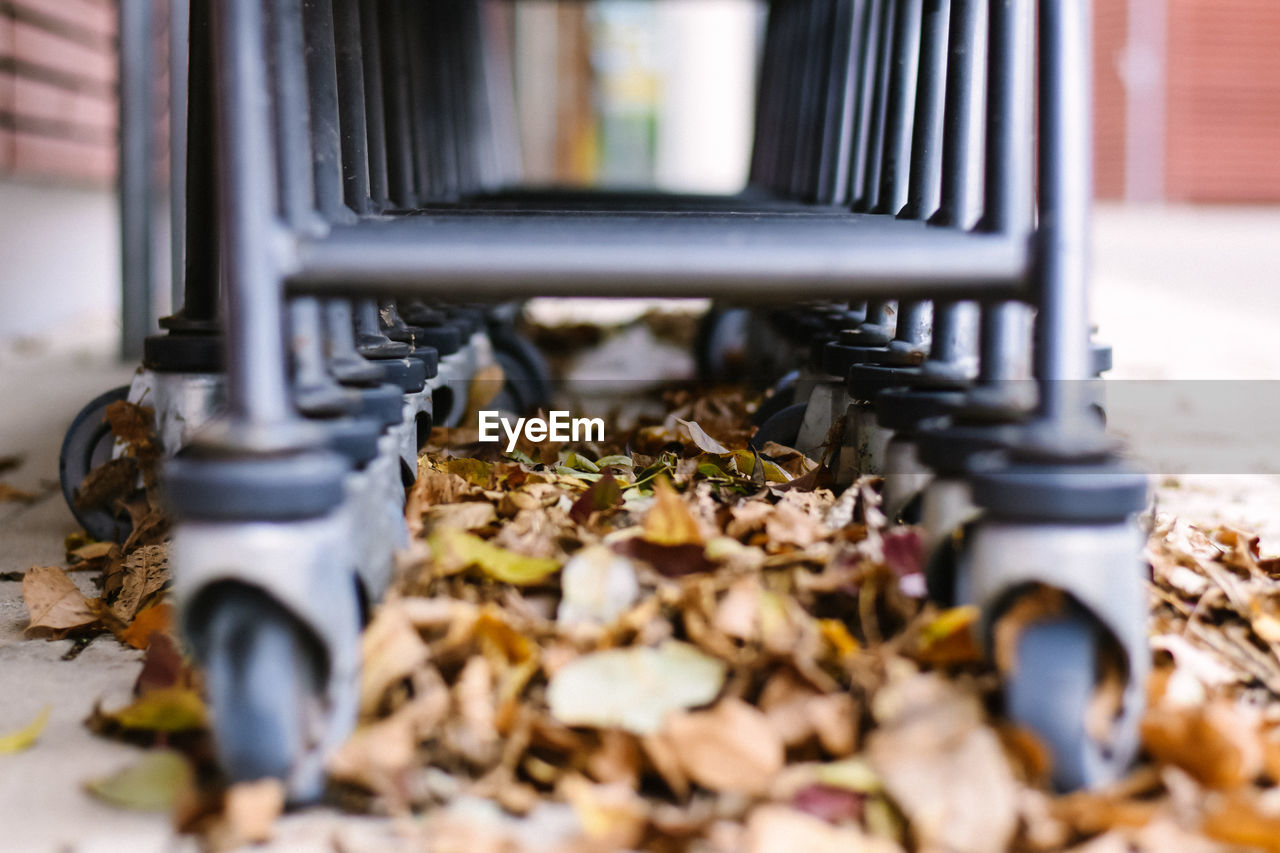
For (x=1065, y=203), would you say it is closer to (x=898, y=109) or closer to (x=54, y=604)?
(x=898, y=109)

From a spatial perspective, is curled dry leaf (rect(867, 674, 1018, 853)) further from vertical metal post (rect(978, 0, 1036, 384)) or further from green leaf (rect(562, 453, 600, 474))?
green leaf (rect(562, 453, 600, 474))

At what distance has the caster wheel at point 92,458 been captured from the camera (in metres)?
1.44

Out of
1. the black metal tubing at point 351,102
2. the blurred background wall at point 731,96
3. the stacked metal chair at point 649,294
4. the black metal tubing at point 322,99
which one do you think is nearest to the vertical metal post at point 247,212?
the stacked metal chair at point 649,294

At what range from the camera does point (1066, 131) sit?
34.0 inches

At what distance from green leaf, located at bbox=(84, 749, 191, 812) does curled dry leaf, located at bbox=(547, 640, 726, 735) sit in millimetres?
256

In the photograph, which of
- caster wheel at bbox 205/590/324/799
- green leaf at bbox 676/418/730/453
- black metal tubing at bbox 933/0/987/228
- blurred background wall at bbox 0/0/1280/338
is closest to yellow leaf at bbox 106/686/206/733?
caster wheel at bbox 205/590/324/799

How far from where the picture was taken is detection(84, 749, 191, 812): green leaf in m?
0.80

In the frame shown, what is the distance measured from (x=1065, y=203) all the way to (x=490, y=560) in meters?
0.52

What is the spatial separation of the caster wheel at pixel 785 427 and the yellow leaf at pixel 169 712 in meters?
0.82

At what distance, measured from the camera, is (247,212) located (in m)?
0.82

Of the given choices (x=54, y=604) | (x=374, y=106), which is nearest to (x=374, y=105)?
(x=374, y=106)

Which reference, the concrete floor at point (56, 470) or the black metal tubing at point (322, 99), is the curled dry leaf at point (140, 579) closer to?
the concrete floor at point (56, 470)

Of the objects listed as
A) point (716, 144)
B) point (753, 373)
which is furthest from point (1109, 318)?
point (716, 144)

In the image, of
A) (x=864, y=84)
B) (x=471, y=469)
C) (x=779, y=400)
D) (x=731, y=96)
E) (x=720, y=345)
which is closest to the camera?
(x=471, y=469)
